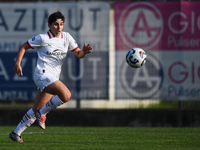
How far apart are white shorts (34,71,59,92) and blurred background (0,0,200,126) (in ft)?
15.1

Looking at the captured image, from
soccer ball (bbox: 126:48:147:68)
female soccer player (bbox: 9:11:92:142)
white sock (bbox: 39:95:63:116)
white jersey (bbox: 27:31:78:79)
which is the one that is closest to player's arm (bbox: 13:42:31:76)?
female soccer player (bbox: 9:11:92:142)

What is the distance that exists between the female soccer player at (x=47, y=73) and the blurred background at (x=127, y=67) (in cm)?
432

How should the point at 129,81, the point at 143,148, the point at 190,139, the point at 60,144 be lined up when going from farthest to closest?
the point at 129,81, the point at 190,139, the point at 60,144, the point at 143,148

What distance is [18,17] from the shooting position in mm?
11461

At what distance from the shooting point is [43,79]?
6551mm

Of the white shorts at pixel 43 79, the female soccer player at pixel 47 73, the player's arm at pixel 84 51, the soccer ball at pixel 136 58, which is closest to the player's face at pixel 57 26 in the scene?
the female soccer player at pixel 47 73

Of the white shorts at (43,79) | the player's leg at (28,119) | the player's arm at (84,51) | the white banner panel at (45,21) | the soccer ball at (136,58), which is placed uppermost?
the white banner panel at (45,21)

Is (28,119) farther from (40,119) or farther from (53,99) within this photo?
(53,99)

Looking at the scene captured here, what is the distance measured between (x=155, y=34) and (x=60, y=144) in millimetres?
5593

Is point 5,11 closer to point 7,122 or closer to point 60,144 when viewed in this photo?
point 7,122

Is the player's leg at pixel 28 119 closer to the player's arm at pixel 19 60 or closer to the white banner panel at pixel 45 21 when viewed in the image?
the player's arm at pixel 19 60

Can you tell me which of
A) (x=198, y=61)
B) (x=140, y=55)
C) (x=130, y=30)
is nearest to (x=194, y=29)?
(x=198, y=61)

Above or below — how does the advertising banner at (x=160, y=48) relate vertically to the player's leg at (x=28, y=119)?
above

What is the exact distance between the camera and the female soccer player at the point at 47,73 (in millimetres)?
6484
